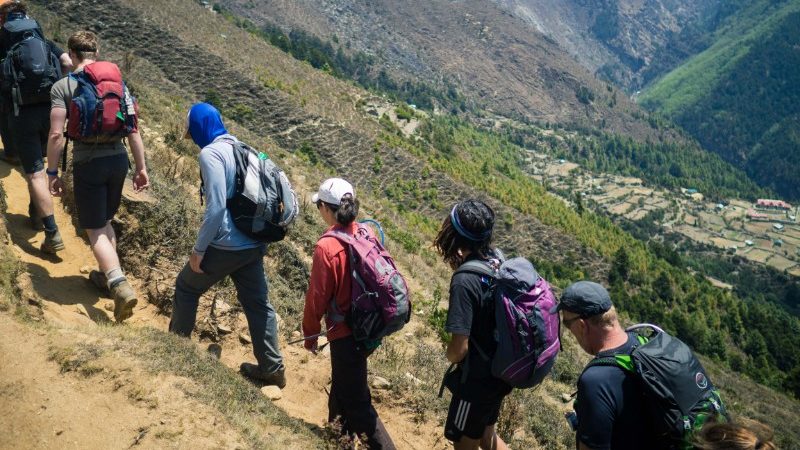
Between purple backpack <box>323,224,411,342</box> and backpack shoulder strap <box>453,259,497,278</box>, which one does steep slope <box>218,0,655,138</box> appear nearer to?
purple backpack <box>323,224,411,342</box>

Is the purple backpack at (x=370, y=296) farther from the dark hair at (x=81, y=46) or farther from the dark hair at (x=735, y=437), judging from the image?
the dark hair at (x=81, y=46)

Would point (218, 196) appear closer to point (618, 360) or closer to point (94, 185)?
point (94, 185)

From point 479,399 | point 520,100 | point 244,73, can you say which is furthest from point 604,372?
point 520,100

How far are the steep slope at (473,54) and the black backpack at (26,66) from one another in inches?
4563

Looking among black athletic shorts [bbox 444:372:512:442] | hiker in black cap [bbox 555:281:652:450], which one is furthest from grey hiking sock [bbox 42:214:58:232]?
hiker in black cap [bbox 555:281:652:450]

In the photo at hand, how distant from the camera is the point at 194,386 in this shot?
3.04 metres

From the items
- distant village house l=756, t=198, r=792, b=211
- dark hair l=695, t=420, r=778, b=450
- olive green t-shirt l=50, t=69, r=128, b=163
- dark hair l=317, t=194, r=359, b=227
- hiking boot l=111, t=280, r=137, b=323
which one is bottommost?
distant village house l=756, t=198, r=792, b=211

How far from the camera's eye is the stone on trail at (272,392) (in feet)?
12.5

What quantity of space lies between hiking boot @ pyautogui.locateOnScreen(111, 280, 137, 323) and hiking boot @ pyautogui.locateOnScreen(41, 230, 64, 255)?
97cm

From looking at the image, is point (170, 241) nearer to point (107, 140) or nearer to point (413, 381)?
point (107, 140)

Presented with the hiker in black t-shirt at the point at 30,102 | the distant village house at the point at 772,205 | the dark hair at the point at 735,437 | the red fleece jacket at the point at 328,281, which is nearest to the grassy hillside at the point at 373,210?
the hiker in black t-shirt at the point at 30,102

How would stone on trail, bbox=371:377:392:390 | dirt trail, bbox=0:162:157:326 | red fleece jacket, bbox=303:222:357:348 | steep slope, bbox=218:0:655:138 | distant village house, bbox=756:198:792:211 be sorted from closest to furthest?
red fleece jacket, bbox=303:222:357:348 < dirt trail, bbox=0:162:157:326 < stone on trail, bbox=371:377:392:390 < steep slope, bbox=218:0:655:138 < distant village house, bbox=756:198:792:211

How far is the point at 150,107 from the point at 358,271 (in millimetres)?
8930

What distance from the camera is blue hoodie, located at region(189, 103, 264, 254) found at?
312cm
